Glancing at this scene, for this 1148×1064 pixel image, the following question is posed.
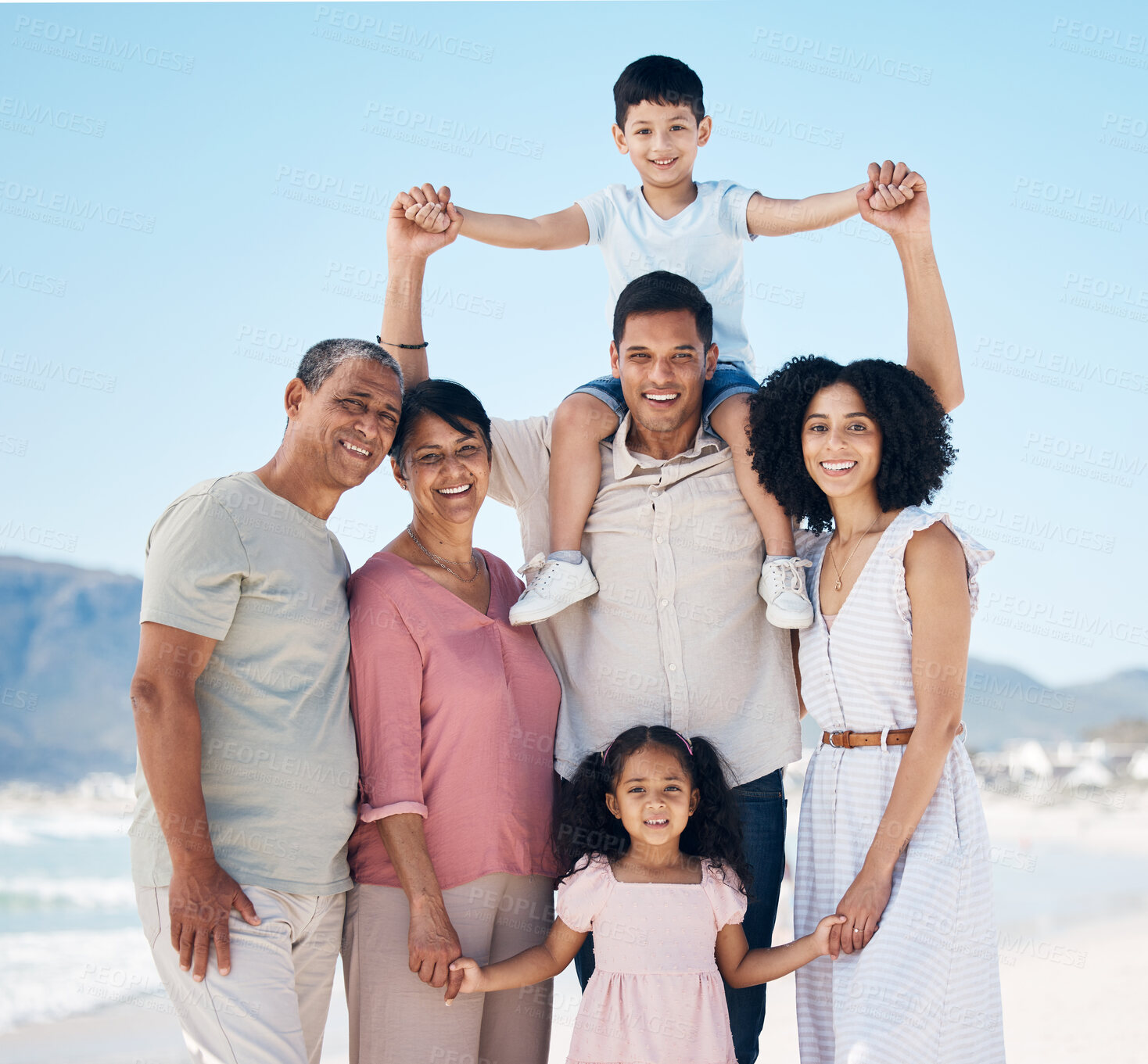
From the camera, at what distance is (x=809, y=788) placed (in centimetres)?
316

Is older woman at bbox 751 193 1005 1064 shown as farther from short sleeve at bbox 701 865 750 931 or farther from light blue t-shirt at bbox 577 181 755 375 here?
light blue t-shirt at bbox 577 181 755 375

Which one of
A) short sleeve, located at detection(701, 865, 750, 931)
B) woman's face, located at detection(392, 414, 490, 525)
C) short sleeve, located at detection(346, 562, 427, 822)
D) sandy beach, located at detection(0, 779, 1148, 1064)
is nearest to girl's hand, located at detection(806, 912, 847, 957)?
short sleeve, located at detection(701, 865, 750, 931)

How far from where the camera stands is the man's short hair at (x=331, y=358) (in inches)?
127

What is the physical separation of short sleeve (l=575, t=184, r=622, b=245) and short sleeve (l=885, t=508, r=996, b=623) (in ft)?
6.05

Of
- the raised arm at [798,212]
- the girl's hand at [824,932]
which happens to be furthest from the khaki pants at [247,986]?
the raised arm at [798,212]

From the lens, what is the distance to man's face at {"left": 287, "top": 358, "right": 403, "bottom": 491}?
3.10 m

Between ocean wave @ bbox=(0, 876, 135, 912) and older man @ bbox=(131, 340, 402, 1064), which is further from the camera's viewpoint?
ocean wave @ bbox=(0, 876, 135, 912)

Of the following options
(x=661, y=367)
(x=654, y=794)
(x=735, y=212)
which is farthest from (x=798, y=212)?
(x=654, y=794)

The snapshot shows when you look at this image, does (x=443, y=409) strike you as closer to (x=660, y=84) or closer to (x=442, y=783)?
(x=442, y=783)

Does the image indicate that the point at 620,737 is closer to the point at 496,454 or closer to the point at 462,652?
the point at 462,652

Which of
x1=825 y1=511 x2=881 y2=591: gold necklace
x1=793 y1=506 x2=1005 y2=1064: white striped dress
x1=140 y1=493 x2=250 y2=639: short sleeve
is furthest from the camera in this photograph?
x1=825 y1=511 x2=881 y2=591: gold necklace

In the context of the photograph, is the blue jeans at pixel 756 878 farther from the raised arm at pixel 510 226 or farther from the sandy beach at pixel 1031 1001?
the sandy beach at pixel 1031 1001

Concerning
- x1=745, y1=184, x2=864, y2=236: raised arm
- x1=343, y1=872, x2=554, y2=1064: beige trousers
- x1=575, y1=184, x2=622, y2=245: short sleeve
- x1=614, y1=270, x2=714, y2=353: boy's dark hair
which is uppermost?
x1=575, y1=184, x2=622, y2=245: short sleeve

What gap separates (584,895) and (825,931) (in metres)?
0.68
